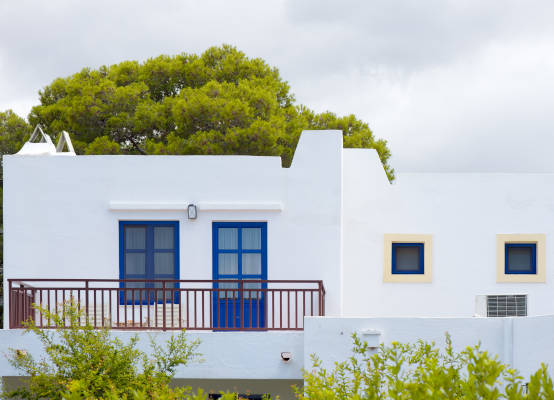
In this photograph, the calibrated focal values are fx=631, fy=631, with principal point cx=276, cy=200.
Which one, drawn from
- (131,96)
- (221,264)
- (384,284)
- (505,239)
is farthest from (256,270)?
(131,96)

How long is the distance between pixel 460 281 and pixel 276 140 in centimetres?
1121

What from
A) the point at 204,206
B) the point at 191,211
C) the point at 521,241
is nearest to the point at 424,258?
the point at 521,241

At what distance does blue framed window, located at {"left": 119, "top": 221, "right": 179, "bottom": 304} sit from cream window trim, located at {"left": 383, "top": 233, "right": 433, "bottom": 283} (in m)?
4.11

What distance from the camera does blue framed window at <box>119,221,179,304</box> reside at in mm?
11242

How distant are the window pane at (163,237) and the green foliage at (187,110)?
34.3ft

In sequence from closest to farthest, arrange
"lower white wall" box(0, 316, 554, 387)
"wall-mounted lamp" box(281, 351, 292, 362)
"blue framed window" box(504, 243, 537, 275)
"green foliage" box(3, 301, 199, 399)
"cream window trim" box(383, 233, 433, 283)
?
1. "green foliage" box(3, 301, 199, 399)
2. "lower white wall" box(0, 316, 554, 387)
3. "wall-mounted lamp" box(281, 351, 292, 362)
4. "cream window trim" box(383, 233, 433, 283)
5. "blue framed window" box(504, 243, 537, 275)

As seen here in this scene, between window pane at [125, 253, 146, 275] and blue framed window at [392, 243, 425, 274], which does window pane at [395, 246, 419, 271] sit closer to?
blue framed window at [392, 243, 425, 274]

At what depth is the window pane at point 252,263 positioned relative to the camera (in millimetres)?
11250

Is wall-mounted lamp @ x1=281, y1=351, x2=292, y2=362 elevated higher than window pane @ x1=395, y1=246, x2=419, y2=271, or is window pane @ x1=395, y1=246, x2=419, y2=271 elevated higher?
window pane @ x1=395, y1=246, x2=419, y2=271

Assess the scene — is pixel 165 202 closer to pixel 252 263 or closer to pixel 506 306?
pixel 252 263

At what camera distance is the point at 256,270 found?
1127 centimetres

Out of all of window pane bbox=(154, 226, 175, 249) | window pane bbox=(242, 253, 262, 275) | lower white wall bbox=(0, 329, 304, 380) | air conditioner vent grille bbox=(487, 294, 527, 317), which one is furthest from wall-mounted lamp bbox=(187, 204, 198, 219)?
air conditioner vent grille bbox=(487, 294, 527, 317)

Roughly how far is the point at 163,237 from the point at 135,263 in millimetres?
686

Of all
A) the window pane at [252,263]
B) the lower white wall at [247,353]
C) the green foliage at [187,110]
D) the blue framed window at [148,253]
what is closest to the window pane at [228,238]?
the window pane at [252,263]
